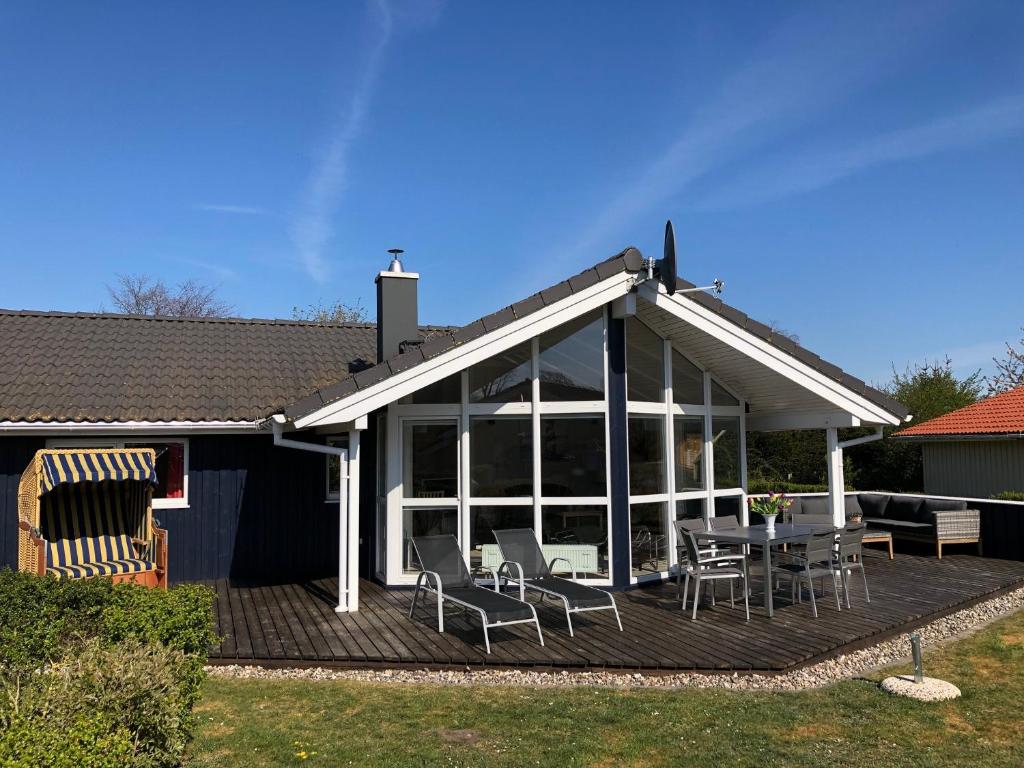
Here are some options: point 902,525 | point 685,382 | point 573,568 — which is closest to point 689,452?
point 685,382

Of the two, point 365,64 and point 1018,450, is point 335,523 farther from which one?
point 1018,450

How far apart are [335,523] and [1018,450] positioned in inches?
631

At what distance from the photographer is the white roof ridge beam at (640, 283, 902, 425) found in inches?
384

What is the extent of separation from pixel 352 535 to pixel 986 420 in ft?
56.7

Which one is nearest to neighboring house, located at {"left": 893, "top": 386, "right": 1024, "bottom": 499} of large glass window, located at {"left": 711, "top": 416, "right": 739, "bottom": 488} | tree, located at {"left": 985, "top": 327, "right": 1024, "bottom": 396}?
large glass window, located at {"left": 711, "top": 416, "right": 739, "bottom": 488}

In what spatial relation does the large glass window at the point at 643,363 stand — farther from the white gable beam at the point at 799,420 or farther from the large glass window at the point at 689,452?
the white gable beam at the point at 799,420

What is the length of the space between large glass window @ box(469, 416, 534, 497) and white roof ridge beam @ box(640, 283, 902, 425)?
2.42 metres

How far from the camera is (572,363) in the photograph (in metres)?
10.1

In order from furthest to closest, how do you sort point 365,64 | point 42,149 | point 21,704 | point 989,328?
point 989,328 → point 42,149 → point 365,64 → point 21,704

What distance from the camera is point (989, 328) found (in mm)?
37969

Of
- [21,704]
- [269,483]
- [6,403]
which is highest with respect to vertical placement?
[6,403]

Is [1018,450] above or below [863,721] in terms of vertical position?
above

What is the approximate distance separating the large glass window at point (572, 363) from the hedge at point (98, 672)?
5161 millimetres

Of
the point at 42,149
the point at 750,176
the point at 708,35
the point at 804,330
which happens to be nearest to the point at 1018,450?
the point at 750,176
